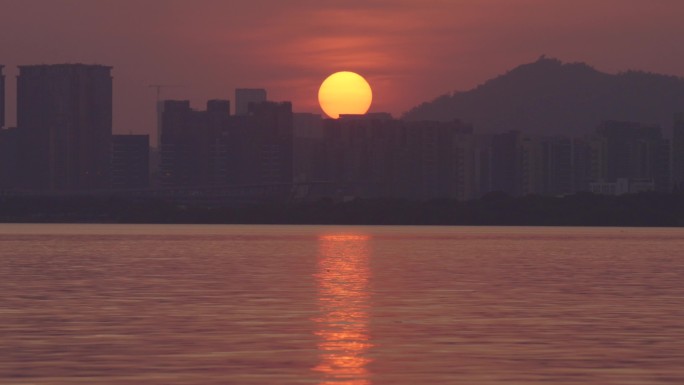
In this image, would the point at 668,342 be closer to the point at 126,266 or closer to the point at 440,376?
the point at 440,376

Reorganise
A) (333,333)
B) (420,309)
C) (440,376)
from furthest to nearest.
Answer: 1. (420,309)
2. (333,333)
3. (440,376)

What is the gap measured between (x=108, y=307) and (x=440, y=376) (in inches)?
785

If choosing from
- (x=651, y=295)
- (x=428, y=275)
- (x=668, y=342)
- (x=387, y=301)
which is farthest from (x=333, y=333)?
(x=428, y=275)

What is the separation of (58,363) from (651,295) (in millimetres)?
29295

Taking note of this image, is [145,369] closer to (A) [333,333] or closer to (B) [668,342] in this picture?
(A) [333,333]

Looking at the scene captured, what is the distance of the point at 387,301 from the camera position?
49875mm

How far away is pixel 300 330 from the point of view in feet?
125

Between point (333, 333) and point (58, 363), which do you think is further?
point (333, 333)

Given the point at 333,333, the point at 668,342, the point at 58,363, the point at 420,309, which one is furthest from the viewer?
the point at 420,309

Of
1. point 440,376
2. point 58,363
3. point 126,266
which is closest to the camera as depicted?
point 440,376

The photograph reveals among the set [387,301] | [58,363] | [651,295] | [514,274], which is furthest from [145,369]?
[514,274]

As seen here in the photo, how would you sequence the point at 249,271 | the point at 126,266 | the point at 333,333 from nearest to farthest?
1. the point at 333,333
2. the point at 249,271
3. the point at 126,266

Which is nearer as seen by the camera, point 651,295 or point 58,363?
point 58,363

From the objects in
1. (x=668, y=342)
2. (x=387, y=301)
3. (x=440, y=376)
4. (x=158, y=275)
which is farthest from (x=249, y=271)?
(x=440, y=376)
